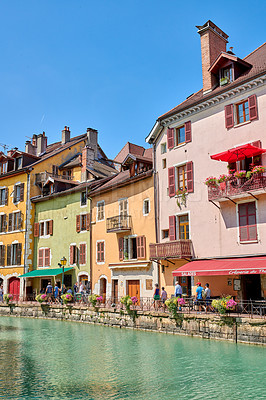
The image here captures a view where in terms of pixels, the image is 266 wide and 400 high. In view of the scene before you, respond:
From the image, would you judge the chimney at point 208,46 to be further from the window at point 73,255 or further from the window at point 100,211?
the window at point 73,255

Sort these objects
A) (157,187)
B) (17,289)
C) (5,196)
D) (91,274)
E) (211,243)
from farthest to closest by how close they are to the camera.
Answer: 1. (5,196)
2. (17,289)
3. (91,274)
4. (157,187)
5. (211,243)

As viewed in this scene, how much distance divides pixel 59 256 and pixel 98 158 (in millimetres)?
10714

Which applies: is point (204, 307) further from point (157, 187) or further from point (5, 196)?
Answer: point (5, 196)

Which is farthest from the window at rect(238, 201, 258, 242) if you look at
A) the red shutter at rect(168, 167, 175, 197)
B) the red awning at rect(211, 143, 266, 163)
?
the red shutter at rect(168, 167, 175, 197)

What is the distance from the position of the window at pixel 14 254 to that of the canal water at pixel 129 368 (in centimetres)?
1775

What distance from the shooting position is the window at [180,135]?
79.4 feet

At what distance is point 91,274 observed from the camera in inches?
1180

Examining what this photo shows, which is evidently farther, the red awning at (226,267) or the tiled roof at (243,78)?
the tiled roof at (243,78)

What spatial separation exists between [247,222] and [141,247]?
8.11m

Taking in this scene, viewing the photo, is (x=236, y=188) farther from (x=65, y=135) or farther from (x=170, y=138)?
(x=65, y=135)

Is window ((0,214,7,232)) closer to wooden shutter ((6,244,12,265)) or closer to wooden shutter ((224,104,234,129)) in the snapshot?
wooden shutter ((6,244,12,265))

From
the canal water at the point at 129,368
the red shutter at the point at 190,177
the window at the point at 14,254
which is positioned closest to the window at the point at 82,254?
the window at the point at 14,254

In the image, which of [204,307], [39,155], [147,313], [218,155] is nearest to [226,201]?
[218,155]

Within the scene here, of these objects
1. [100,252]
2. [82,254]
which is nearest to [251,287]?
[100,252]
